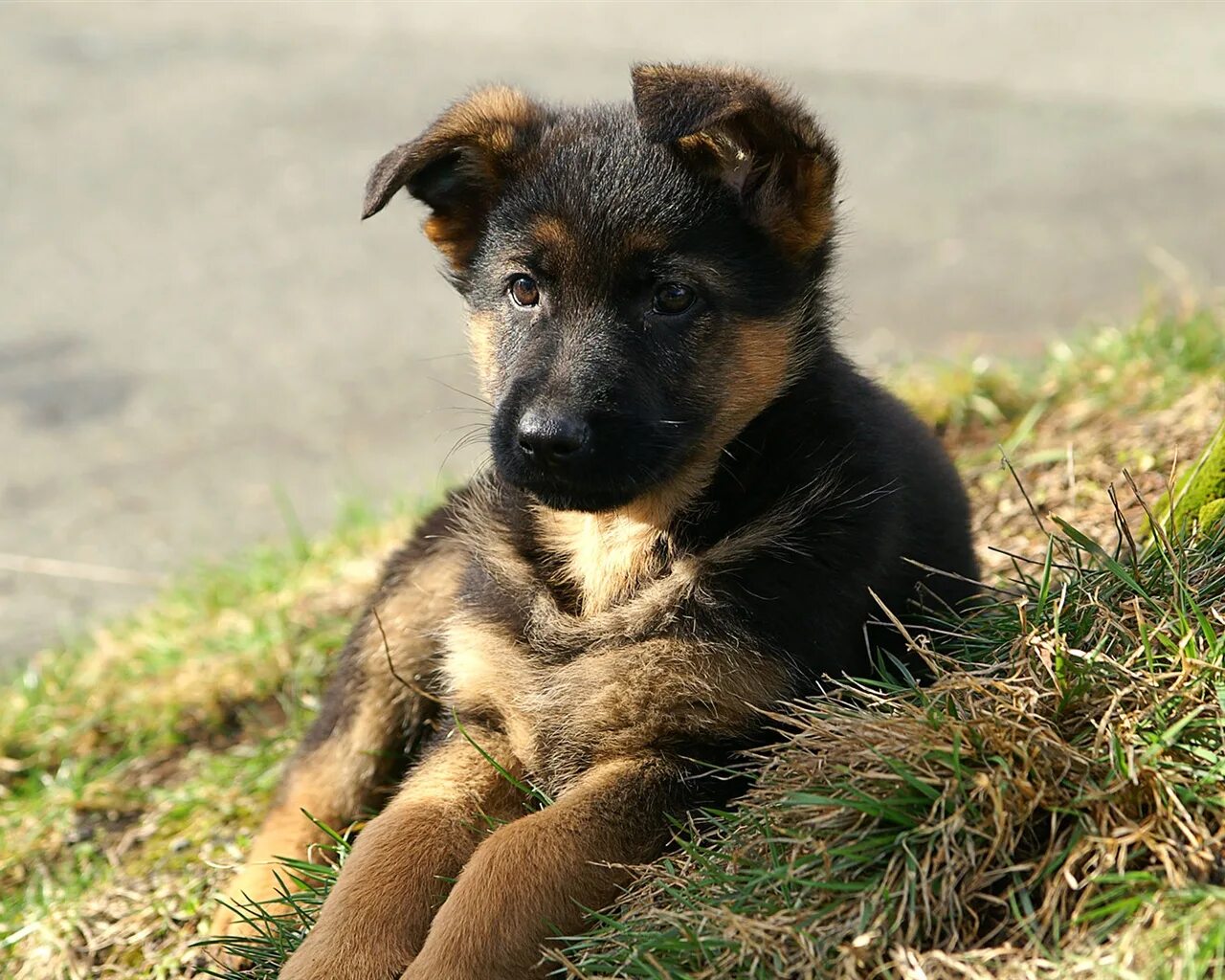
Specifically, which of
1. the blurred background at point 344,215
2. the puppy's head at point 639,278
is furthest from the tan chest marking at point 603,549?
the blurred background at point 344,215

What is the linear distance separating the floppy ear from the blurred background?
112 inches

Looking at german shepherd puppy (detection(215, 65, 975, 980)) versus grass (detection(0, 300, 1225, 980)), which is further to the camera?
german shepherd puppy (detection(215, 65, 975, 980))

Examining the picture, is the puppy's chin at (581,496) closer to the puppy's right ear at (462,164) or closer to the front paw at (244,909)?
the puppy's right ear at (462,164)

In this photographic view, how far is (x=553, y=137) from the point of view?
12.1ft

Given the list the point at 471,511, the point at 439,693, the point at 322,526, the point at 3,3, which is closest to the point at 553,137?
the point at 471,511

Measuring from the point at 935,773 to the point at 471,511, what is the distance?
5.18 feet

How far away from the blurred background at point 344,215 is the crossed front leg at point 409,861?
304cm

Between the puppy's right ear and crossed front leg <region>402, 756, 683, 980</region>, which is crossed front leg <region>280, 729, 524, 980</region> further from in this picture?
the puppy's right ear

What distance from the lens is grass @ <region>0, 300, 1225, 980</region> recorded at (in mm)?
2627

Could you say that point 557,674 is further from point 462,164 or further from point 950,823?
point 462,164

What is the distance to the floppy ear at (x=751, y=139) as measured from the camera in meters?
3.07

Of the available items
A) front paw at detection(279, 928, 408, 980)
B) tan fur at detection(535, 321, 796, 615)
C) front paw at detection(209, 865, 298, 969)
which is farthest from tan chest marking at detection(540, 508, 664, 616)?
front paw at detection(209, 865, 298, 969)

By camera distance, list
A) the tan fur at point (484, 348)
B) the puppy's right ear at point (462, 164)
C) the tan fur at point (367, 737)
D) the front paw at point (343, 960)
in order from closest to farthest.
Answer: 1. the front paw at point (343, 960)
2. the puppy's right ear at point (462, 164)
3. the tan fur at point (484, 348)
4. the tan fur at point (367, 737)

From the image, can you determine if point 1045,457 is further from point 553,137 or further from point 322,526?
point 322,526
